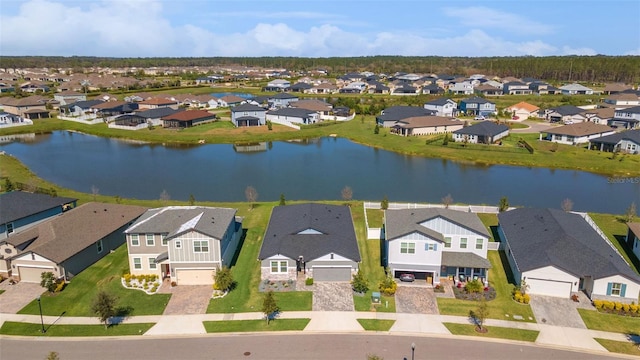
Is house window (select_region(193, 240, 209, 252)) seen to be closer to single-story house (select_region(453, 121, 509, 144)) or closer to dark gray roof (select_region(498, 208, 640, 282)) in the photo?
dark gray roof (select_region(498, 208, 640, 282))

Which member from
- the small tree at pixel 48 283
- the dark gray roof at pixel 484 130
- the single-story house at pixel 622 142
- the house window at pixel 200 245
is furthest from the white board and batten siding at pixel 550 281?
the single-story house at pixel 622 142

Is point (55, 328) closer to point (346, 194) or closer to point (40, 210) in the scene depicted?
point (40, 210)

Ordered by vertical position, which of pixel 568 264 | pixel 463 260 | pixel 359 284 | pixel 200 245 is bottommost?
pixel 359 284

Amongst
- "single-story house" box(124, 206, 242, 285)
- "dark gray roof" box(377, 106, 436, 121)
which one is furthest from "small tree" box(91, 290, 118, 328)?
"dark gray roof" box(377, 106, 436, 121)

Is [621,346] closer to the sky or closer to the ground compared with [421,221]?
closer to the ground

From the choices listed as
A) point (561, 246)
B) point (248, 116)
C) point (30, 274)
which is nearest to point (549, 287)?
point (561, 246)

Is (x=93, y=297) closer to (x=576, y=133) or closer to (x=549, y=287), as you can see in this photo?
(x=549, y=287)

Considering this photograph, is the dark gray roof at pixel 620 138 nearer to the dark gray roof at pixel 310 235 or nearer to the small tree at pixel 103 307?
the dark gray roof at pixel 310 235

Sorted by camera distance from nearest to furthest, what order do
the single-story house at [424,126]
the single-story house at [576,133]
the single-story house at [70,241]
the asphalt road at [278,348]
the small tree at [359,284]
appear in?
the asphalt road at [278,348], the small tree at [359,284], the single-story house at [70,241], the single-story house at [576,133], the single-story house at [424,126]
